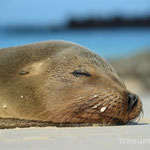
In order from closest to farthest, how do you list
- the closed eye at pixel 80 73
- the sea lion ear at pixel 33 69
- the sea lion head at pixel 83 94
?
the sea lion head at pixel 83 94
the closed eye at pixel 80 73
the sea lion ear at pixel 33 69

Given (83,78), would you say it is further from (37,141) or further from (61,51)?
(37,141)

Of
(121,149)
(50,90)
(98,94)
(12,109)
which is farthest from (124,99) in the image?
(121,149)

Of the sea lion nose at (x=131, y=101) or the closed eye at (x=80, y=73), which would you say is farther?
the closed eye at (x=80, y=73)

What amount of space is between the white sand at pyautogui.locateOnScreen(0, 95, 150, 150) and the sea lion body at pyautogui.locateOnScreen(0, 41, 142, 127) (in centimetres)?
66

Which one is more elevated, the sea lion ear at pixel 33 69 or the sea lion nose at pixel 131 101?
the sea lion ear at pixel 33 69

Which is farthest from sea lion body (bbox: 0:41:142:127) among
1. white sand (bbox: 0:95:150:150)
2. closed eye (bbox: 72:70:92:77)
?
white sand (bbox: 0:95:150:150)

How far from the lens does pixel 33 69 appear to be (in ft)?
19.7

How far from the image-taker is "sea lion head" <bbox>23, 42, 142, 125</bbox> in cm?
541

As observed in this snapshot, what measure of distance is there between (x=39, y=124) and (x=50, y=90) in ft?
1.55

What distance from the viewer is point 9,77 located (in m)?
6.00

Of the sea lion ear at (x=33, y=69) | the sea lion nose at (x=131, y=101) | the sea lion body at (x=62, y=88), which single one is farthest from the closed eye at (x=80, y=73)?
the sea lion nose at (x=131, y=101)

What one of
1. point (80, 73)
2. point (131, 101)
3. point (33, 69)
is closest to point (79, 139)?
→ point (131, 101)

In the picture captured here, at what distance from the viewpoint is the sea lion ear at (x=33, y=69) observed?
5.98m

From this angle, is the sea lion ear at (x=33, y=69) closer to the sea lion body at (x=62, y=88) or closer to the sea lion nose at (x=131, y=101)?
the sea lion body at (x=62, y=88)
